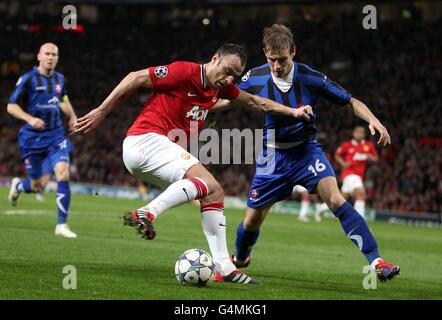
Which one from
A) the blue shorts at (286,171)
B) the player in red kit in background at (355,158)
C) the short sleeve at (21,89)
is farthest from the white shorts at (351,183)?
the blue shorts at (286,171)

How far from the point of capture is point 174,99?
7.61 metres

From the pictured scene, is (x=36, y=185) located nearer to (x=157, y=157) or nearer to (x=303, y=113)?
(x=157, y=157)

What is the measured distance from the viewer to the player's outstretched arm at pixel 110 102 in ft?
23.4

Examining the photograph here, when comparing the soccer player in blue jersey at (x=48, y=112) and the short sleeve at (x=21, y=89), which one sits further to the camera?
the short sleeve at (x=21, y=89)

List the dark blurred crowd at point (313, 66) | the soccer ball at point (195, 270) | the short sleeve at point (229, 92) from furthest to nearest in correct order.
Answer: the dark blurred crowd at point (313, 66), the short sleeve at point (229, 92), the soccer ball at point (195, 270)

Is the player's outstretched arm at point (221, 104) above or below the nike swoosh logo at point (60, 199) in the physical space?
above

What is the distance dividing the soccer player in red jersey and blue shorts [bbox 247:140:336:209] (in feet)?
2.24

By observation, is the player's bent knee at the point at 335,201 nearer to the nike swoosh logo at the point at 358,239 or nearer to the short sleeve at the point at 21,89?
the nike swoosh logo at the point at 358,239

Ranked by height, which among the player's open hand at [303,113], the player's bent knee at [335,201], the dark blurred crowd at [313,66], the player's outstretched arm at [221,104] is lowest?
the player's bent knee at [335,201]

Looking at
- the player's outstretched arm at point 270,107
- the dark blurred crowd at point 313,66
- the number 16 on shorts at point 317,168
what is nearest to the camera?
the player's outstretched arm at point 270,107

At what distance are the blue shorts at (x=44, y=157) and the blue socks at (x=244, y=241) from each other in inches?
176

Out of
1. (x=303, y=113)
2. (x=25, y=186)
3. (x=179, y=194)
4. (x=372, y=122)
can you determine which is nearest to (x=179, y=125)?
(x=179, y=194)
